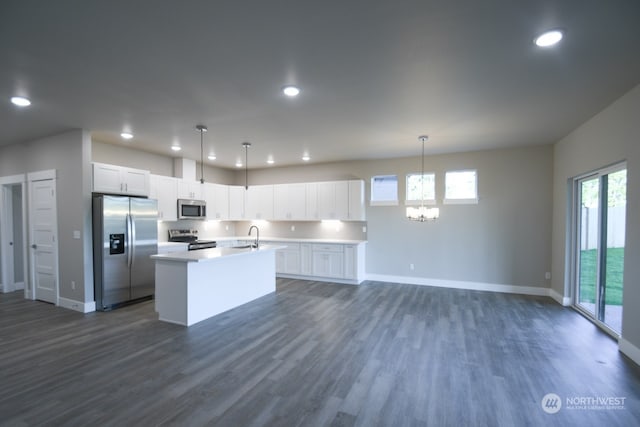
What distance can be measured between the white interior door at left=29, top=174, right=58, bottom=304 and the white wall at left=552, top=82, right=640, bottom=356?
7.87 m

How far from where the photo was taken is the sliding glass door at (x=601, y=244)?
3680 mm

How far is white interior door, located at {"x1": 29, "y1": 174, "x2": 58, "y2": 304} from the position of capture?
4.89 m

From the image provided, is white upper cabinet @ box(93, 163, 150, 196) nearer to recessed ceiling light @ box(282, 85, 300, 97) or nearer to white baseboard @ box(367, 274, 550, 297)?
recessed ceiling light @ box(282, 85, 300, 97)

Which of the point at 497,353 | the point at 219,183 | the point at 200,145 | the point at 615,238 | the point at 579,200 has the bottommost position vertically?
the point at 497,353

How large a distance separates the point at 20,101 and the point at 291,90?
3.16 metres

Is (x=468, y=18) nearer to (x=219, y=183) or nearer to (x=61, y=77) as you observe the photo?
(x=61, y=77)

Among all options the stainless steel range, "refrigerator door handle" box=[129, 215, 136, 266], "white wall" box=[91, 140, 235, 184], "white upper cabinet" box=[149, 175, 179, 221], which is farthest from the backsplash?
"refrigerator door handle" box=[129, 215, 136, 266]

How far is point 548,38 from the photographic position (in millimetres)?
2180

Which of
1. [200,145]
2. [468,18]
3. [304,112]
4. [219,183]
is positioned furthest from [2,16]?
[219,183]

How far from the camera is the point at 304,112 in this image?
3771 mm

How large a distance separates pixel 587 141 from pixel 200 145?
620cm

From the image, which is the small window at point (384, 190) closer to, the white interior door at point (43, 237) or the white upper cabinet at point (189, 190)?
the white upper cabinet at point (189, 190)

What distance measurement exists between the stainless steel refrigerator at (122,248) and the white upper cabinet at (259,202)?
2.76m

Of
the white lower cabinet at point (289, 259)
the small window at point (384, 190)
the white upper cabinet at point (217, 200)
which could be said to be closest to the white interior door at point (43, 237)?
the white upper cabinet at point (217, 200)
